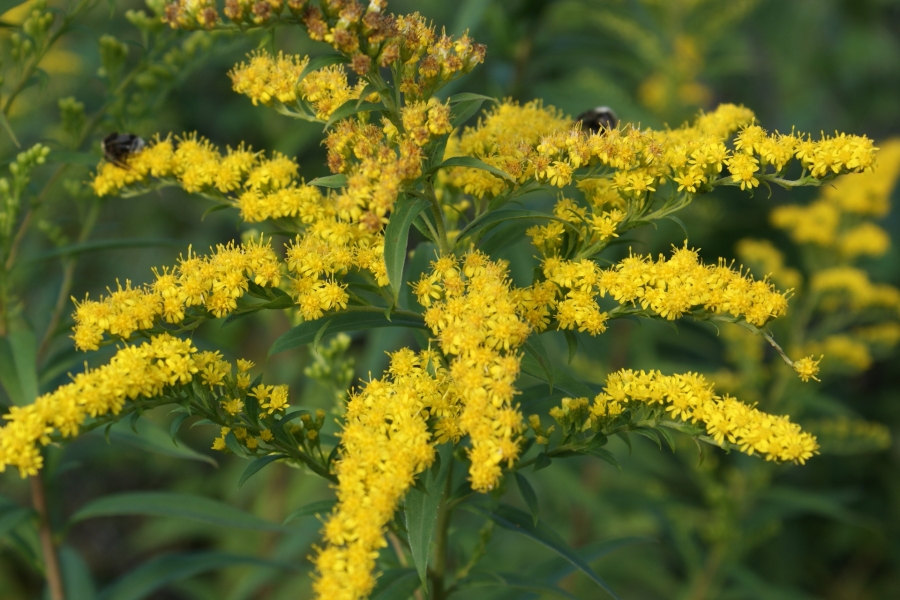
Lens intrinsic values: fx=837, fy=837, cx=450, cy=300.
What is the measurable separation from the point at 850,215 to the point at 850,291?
0.53 metres

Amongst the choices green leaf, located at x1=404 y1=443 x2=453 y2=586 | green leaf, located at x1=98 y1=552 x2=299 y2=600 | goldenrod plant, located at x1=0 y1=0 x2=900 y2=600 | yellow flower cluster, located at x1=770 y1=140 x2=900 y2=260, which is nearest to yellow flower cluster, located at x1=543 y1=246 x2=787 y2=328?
goldenrod plant, located at x1=0 y1=0 x2=900 y2=600

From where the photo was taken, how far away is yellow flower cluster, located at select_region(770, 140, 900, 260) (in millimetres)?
4746

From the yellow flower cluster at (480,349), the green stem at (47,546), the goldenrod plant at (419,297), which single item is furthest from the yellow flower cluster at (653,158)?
→ the green stem at (47,546)

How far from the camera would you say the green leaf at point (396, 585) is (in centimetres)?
223

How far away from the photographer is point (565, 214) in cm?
241

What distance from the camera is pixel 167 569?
10.8 feet

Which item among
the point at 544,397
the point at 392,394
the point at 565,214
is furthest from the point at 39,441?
the point at 565,214

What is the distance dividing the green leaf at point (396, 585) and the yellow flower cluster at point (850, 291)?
3.30 metres

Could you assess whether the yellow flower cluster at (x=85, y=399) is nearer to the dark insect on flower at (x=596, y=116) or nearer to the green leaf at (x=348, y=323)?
the green leaf at (x=348, y=323)

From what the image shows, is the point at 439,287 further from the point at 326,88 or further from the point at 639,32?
the point at 639,32

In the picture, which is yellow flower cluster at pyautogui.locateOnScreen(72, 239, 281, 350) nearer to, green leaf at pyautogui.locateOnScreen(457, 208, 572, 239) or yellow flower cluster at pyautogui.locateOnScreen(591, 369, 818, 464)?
green leaf at pyautogui.locateOnScreen(457, 208, 572, 239)

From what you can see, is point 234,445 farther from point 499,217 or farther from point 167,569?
point 167,569

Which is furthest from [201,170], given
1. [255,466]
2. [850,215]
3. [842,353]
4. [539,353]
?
[850,215]

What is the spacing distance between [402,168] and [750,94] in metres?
8.64
